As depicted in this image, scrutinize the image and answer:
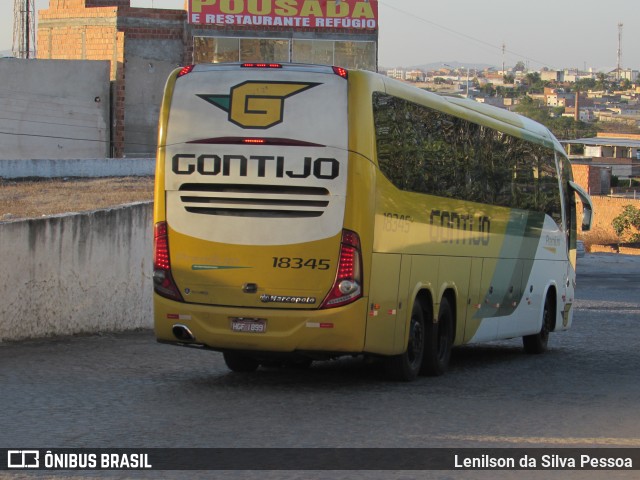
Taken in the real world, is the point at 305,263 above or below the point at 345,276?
above

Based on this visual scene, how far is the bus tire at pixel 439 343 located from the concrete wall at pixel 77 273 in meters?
5.62

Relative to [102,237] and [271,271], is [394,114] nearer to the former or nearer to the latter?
[271,271]

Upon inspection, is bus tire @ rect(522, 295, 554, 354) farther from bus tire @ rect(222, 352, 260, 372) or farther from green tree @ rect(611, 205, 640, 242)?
green tree @ rect(611, 205, 640, 242)

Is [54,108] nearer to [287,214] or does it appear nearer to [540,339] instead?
[540,339]

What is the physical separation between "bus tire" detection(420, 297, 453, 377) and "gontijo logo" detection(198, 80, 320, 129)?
137 inches

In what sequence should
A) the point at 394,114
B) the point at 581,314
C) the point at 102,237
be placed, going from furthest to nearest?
the point at 581,314 < the point at 102,237 < the point at 394,114

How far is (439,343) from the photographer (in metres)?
14.9

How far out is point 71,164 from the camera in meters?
31.3

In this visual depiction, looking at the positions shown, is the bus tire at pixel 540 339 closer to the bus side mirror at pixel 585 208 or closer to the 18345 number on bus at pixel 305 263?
the bus side mirror at pixel 585 208

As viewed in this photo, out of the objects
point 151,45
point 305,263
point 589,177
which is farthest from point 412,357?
point 589,177

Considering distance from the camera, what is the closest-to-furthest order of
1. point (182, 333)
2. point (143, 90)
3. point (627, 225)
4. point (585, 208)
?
point (182, 333) → point (585, 208) → point (143, 90) → point (627, 225)

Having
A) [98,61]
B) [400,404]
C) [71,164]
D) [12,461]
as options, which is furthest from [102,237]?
[98,61]

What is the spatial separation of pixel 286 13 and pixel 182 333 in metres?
42.0

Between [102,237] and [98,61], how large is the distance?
32.6 m
